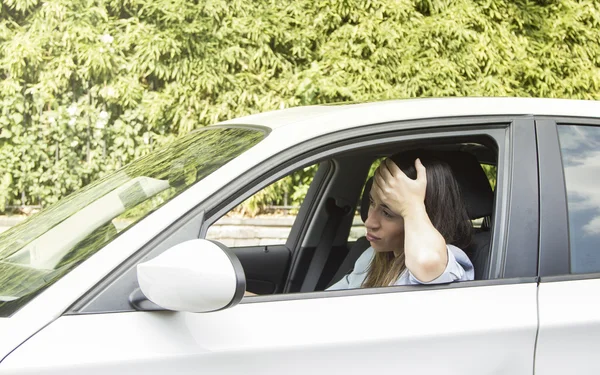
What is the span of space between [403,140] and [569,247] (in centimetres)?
54

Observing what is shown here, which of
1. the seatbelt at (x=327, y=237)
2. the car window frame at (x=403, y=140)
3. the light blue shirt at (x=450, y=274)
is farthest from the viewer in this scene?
the seatbelt at (x=327, y=237)

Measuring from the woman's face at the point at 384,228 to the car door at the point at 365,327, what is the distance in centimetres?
34

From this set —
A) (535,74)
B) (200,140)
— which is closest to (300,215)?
(200,140)

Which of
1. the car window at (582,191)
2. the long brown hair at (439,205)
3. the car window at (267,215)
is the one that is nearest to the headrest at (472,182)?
the long brown hair at (439,205)

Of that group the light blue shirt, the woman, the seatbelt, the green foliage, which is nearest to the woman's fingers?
the woman

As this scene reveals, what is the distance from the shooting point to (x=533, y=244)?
212 cm

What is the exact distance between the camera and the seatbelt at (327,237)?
356 cm

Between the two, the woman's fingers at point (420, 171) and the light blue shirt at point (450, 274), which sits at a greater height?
the woman's fingers at point (420, 171)

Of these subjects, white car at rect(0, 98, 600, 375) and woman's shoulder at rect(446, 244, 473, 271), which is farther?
woman's shoulder at rect(446, 244, 473, 271)

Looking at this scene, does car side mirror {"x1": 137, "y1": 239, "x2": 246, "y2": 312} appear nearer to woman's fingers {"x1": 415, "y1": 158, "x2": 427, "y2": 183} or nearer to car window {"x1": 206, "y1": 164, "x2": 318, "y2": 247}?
woman's fingers {"x1": 415, "y1": 158, "x2": 427, "y2": 183}

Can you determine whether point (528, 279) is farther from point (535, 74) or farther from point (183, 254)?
point (535, 74)

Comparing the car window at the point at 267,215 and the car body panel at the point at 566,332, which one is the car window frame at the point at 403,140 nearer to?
the car body panel at the point at 566,332

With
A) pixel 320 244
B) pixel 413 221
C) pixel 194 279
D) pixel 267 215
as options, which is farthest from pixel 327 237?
pixel 267 215

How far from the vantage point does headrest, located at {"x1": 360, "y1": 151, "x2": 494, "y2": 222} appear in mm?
2645
